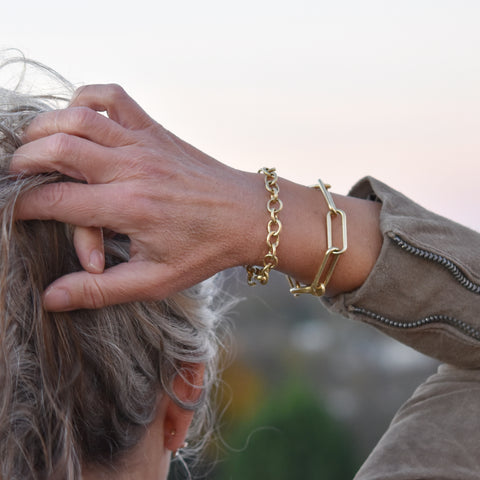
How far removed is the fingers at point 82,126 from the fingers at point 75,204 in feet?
0.32

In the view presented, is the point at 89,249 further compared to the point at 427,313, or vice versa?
the point at 427,313

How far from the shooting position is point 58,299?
1.37 metres

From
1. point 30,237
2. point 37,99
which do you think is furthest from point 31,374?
point 37,99

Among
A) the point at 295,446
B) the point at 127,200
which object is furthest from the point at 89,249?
the point at 295,446

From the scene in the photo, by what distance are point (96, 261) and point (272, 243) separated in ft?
1.25

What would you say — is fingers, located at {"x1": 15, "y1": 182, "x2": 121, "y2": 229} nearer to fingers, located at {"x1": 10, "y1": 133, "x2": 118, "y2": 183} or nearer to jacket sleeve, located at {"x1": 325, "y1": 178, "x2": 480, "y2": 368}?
fingers, located at {"x1": 10, "y1": 133, "x2": 118, "y2": 183}

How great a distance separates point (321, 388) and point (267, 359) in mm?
2512

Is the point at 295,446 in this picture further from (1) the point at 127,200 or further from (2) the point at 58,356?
(1) the point at 127,200

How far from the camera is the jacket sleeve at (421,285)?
1654 millimetres

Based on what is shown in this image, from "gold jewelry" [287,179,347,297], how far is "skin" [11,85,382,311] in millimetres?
171

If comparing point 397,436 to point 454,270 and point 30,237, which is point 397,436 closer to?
point 454,270

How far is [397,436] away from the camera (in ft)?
5.86

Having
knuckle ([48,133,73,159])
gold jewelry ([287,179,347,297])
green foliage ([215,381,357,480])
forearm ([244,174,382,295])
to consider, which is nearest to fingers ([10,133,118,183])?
knuckle ([48,133,73,159])

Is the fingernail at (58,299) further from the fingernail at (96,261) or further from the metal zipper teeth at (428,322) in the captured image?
the metal zipper teeth at (428,322)
